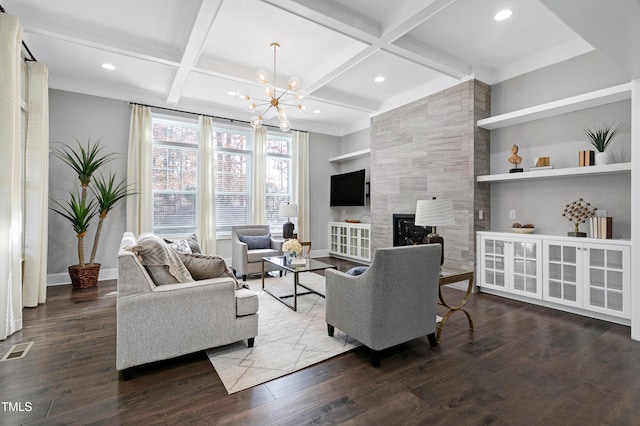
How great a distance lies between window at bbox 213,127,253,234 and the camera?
623cm

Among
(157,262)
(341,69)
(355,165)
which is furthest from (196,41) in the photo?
(355,165)

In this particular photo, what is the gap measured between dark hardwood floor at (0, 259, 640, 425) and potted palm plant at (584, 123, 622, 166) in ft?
5.98

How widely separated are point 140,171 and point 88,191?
818 mm

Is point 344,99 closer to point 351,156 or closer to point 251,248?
point 351,156

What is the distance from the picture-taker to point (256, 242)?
5.36 m

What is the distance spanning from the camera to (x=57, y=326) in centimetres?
306

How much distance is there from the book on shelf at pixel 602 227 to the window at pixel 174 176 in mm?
6033

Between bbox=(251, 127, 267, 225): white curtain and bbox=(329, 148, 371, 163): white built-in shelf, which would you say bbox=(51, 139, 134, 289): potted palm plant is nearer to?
bbox=(251, 127, 267, 225): white curtain

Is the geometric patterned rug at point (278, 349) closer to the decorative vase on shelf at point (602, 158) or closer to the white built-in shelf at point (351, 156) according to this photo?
the decorative vase on shelf at point (602, 158)

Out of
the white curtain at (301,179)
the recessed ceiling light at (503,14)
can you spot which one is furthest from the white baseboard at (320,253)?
the recessed ceiling light at (503,14)

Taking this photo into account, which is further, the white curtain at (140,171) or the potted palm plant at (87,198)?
the white curtain at (140,171)

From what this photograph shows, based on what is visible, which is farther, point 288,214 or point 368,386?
point 288,214

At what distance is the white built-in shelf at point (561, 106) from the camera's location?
3.21m

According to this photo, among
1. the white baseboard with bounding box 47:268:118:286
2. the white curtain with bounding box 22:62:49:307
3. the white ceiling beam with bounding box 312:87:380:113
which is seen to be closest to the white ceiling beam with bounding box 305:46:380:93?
the white ceiling beam with bounding box 312:87:380:113
